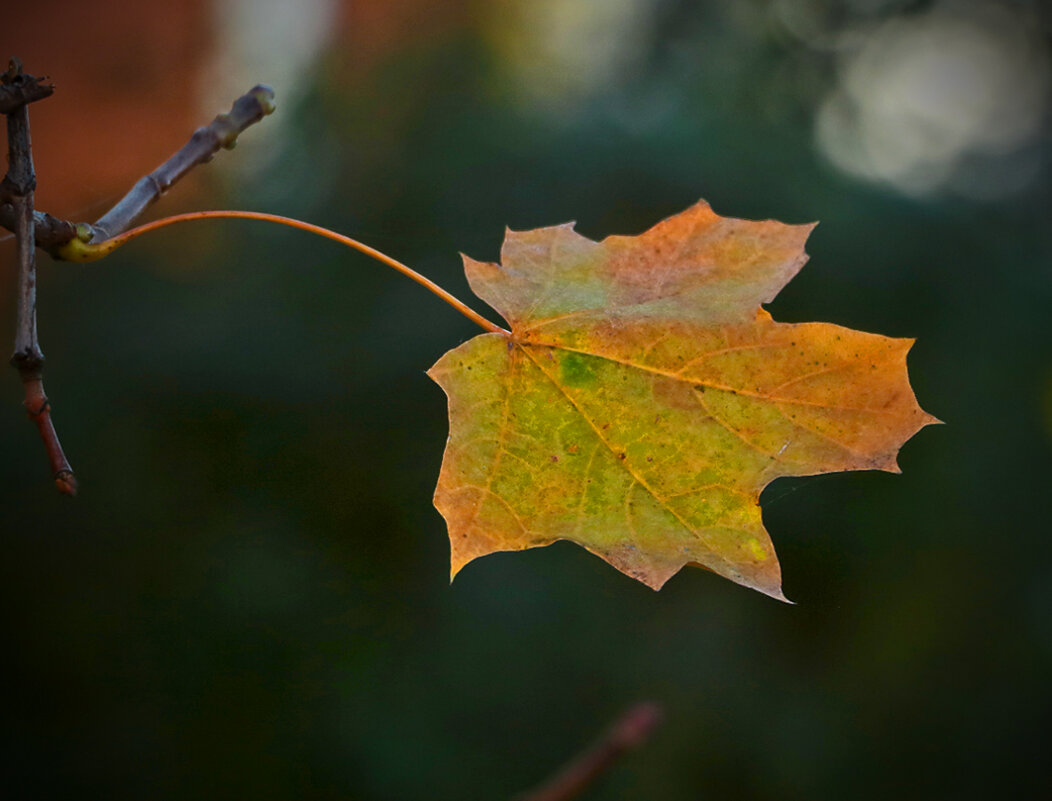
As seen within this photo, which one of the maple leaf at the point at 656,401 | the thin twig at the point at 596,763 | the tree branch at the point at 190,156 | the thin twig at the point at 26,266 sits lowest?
the thin twig at the point at 596,763

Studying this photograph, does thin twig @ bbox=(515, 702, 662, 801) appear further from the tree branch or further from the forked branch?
the tree branch

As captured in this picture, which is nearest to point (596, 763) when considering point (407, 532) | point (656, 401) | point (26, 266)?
point (656, 401)

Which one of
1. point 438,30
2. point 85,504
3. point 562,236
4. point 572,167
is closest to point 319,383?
point 85,504

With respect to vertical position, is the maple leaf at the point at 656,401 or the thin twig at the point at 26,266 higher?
the thin twig at the point at 26,266

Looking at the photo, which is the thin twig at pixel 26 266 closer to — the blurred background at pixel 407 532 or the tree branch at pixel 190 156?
the tree branch at pixel 190 156

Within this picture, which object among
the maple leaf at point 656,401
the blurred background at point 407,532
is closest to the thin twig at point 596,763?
the maple leaf at point 656,401

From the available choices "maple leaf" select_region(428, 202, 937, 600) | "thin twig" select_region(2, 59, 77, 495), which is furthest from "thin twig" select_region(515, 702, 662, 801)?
"thin twig" select_region(2, 59, 77, 495)

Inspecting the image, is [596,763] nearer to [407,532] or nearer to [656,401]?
[656,401]
